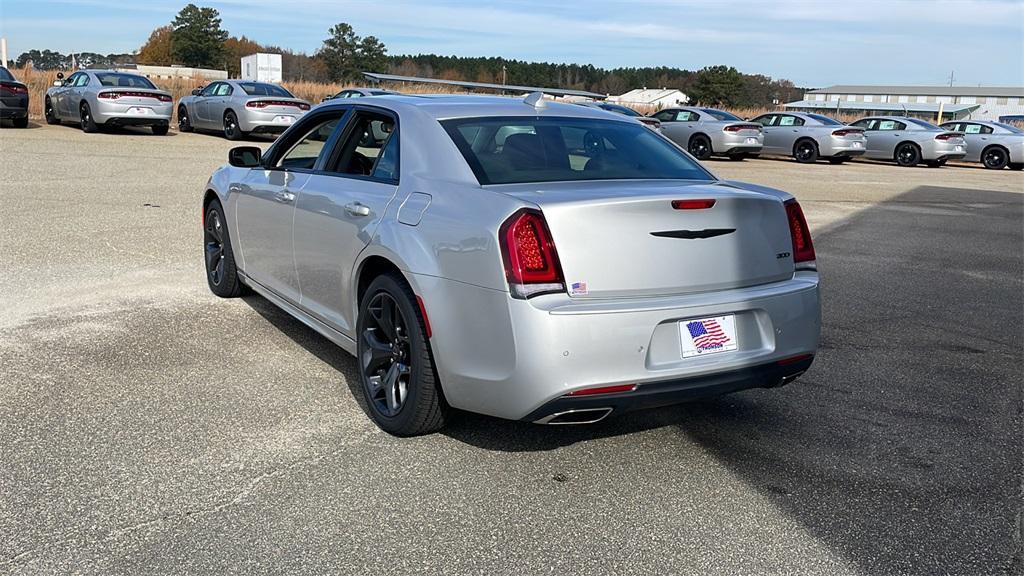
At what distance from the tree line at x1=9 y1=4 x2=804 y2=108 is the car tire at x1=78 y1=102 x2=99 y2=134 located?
7107 centimetres

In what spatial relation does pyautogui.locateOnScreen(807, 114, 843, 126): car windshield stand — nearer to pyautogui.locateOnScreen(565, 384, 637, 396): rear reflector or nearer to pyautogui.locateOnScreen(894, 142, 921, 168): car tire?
pyautogui.locateOnScreen(894, 142, 921, 168): car tire

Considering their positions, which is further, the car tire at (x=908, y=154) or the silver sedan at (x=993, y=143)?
the silver sedan at (x=993, y=143)

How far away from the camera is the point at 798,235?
437 centimetres

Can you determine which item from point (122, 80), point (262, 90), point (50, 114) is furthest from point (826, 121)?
point (50, 114)

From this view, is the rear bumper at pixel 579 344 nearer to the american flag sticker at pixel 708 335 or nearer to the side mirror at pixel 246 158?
the american flag sticker at pixel 708 335

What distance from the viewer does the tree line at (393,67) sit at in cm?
10644

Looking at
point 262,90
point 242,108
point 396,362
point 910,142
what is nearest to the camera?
point 396,362

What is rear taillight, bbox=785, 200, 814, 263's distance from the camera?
14.2 ft

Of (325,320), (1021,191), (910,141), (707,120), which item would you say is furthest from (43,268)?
(910,141)

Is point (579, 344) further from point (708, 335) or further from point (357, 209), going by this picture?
point (357, 209)

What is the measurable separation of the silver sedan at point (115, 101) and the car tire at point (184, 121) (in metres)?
2.32

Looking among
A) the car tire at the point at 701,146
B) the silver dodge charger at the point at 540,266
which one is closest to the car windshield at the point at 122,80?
the car tire at the point at 701,146

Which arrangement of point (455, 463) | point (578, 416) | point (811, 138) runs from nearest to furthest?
point (578, 416), point (455, 463), point (811, 138)

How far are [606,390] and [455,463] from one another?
781 mm
